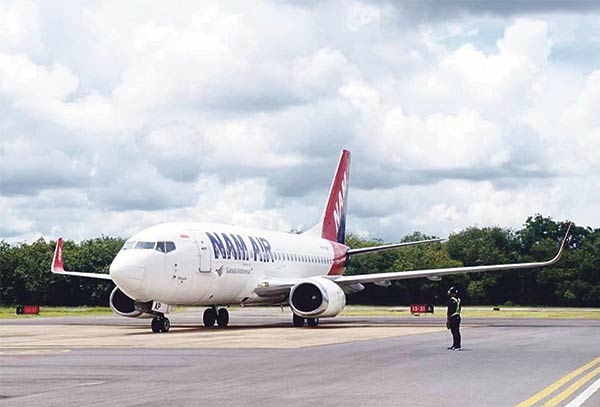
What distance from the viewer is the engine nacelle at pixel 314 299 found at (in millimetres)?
40906

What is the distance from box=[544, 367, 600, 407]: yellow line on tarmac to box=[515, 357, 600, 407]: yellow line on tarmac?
0.57 ft

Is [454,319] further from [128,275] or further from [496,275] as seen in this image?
[496,275]

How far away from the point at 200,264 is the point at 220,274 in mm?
1689

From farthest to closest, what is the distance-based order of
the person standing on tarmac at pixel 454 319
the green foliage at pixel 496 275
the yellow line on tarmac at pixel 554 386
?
the green foliage at pixel 496 275 → the person standing on tarmac at pixel 454 319 → the yellow line on tarmac at pixel 554 386

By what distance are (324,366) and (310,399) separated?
19.8 feet

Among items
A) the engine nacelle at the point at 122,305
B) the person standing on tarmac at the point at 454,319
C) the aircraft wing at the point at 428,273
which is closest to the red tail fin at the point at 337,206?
the aircraft wing at the point at 428,273

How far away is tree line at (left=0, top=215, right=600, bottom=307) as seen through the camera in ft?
306

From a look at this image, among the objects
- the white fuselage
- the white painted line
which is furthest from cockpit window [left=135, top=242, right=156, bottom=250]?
the white painted line

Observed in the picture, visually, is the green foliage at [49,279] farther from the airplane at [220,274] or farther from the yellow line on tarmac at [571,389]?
the yellow line on tarmac at [571,389]

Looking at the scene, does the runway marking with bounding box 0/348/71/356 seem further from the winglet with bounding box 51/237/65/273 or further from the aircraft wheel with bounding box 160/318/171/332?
the winglet with bounding box 51/237/65/273

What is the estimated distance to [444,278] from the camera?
311 feet

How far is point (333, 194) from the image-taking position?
57094 mm

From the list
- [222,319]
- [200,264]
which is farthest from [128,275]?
[222,319]

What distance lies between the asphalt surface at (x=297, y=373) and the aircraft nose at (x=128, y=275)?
5.90m
